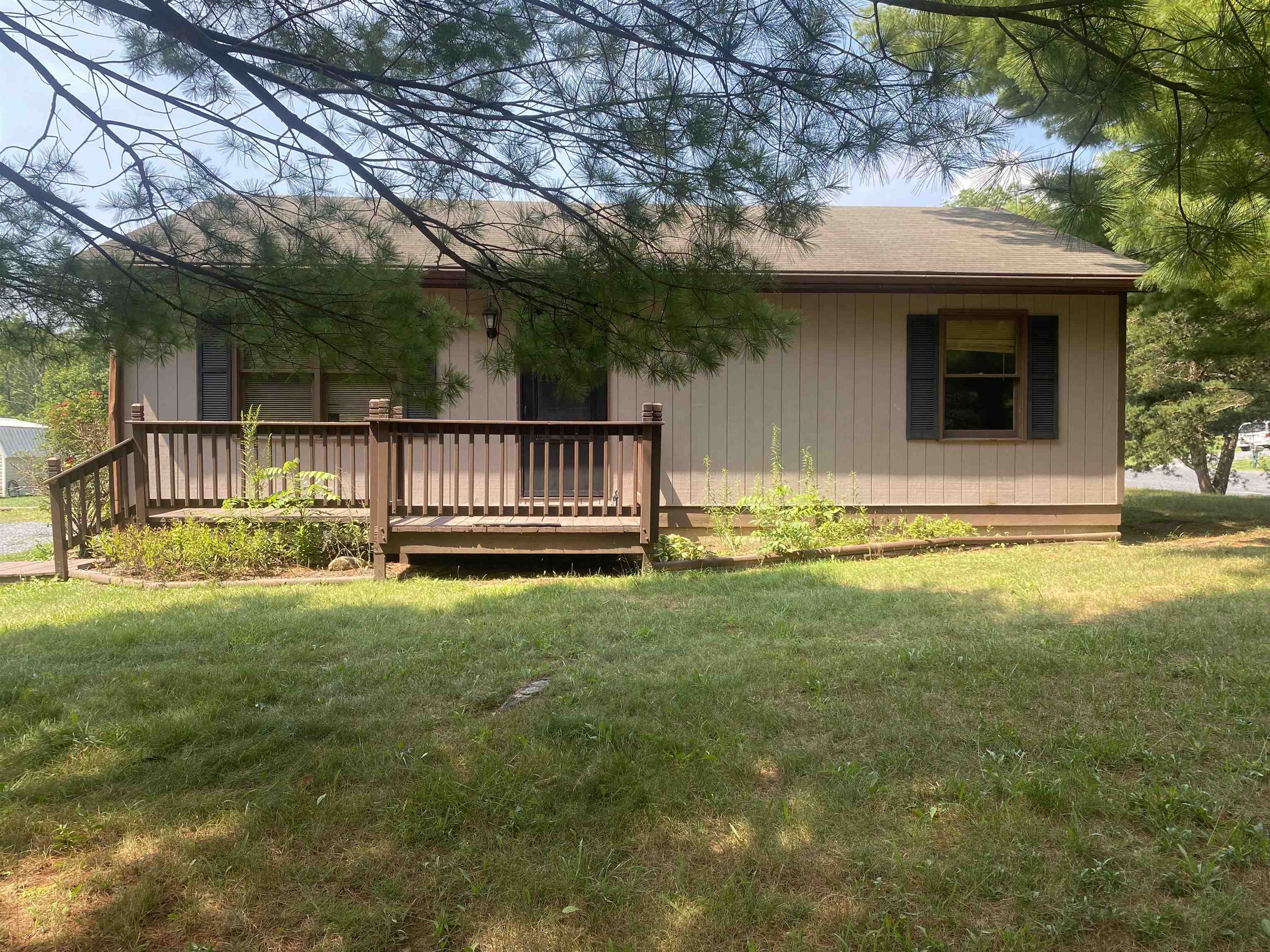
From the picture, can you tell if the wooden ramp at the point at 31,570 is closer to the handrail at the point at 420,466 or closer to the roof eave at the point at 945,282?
the handrail at the point at 420,466

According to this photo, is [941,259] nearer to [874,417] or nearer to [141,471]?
[874,417]

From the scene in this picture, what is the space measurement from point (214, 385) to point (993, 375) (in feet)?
28.5

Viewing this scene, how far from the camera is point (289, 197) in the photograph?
12.9 ft

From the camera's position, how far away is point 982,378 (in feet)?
30.7

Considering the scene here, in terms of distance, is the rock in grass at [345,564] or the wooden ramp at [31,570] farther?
the rock in grass at [345,564]

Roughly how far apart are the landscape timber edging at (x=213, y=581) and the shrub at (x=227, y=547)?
12 cm

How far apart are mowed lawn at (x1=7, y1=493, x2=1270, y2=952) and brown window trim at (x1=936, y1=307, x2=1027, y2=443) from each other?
4.13 metres

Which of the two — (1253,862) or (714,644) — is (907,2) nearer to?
(1253,862)

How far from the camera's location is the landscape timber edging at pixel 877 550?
24.7 feet

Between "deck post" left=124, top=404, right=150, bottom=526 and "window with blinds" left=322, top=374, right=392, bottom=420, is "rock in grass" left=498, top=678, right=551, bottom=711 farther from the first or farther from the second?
"window with blinds" left=322, top=374, right=392, bottom=420

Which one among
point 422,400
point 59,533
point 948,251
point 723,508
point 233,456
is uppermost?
point 948,251

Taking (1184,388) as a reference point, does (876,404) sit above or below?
below

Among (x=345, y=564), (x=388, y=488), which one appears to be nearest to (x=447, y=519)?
(x=388, y=488)

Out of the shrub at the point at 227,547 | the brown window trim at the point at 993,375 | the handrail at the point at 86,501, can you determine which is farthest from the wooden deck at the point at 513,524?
the brown window trim at the point at 993,375
